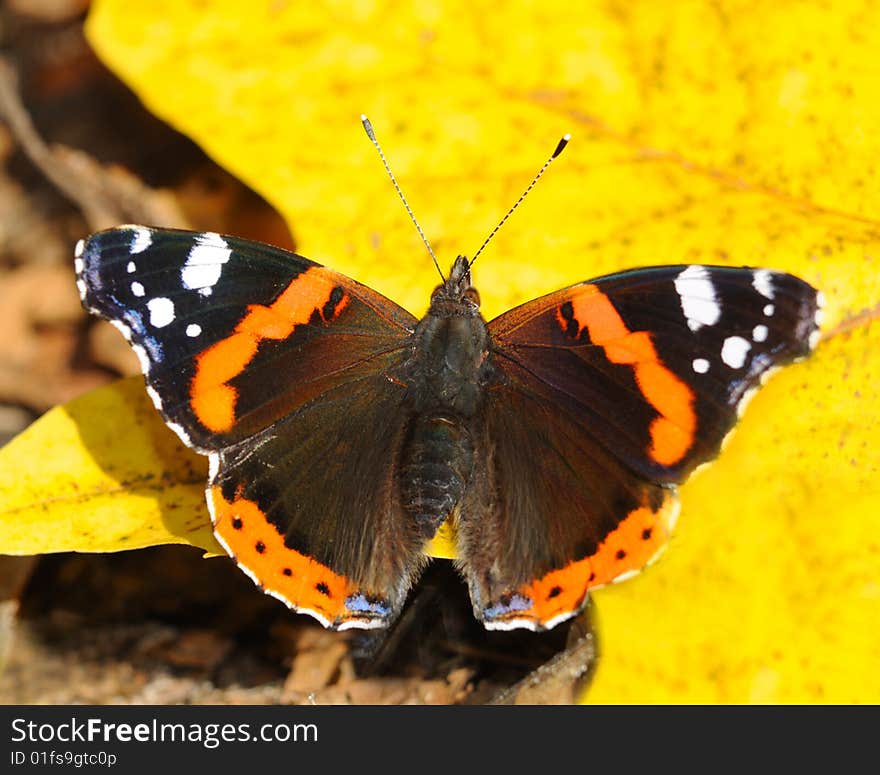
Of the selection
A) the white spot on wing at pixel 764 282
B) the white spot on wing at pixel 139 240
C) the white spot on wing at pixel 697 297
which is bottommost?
the white spot on wing at pixel 139 240

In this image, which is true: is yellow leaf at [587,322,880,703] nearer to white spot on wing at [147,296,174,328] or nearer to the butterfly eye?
the butterfly eye

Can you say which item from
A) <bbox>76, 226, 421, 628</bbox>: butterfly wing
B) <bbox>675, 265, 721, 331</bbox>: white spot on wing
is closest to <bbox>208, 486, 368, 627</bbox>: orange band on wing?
<bbox>76, 226, 421, 628</bbox>: butterfly wing

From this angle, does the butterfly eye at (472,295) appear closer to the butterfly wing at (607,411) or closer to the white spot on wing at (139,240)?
the butterfly wing at (607,411)

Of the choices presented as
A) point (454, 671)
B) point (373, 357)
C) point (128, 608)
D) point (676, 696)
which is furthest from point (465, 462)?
point (128, 608)

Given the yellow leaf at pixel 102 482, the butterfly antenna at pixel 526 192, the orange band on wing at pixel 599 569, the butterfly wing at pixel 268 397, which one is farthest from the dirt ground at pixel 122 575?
the butterfly antenna at pixel 526 192

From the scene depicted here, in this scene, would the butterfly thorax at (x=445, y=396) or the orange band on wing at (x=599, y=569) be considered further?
the butterfly thorax at (x=445, y=396)

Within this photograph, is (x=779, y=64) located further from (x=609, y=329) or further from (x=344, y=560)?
(x=344, y=560)

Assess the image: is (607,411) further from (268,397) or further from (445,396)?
(268,397)

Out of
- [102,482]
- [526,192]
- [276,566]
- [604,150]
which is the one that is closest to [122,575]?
[102,482]
